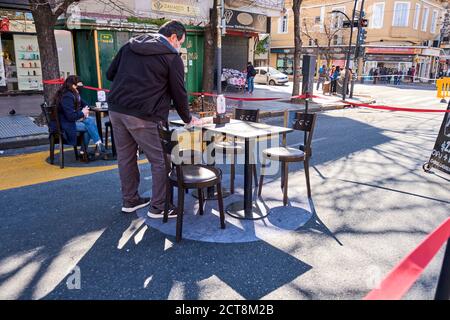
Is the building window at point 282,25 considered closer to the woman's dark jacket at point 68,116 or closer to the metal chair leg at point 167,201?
the woman's dark jacket at point 68,116

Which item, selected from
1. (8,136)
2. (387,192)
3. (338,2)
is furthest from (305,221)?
(338,2)

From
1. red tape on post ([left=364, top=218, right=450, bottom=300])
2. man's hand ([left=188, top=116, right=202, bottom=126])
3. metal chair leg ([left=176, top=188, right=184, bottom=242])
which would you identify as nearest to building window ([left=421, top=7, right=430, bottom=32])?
man's hand ([left=188, top=116, right=202, bottom=126])

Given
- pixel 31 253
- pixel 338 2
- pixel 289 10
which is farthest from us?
pixel 289 10

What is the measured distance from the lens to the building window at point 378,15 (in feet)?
121

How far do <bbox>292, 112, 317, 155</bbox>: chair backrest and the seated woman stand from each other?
3.52 metres

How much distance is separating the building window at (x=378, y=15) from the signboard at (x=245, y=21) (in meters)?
24.7

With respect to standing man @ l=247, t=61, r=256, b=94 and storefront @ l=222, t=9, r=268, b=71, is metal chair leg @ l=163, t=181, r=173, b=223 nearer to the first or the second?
storefront @ l=222, t=9, r=268, b=71

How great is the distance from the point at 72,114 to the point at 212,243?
12.1 ft

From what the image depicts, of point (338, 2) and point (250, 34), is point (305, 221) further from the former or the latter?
point (338, 2)

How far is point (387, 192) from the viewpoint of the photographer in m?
5.17

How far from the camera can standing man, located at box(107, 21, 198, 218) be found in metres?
3.62

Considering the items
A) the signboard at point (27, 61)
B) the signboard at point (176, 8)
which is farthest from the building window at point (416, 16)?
the signboard at point (27, 61)
